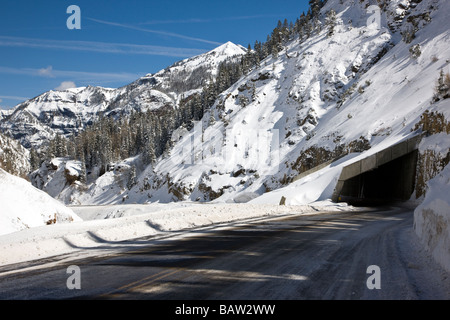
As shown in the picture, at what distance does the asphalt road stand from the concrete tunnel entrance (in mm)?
15449

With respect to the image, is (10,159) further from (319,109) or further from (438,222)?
(438,222)

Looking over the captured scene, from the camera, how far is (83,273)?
268 inches

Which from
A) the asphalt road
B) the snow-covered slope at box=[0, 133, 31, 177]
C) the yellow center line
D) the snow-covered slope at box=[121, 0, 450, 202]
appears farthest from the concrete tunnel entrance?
the snow-covered slope at box=[0, 133, 31, 177]

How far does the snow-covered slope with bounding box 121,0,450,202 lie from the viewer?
3987cm

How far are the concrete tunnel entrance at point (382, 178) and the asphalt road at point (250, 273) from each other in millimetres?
15449

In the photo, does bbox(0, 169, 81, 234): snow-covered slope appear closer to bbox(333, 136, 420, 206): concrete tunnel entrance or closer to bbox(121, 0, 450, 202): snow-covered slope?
bbox(121, 0, 450, 202): snow-covered slope

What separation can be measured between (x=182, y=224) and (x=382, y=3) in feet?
241

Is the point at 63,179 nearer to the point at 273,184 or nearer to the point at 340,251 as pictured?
the point at 273,184

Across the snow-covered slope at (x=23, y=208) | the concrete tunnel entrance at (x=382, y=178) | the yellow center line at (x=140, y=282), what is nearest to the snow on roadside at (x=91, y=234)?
the yellow center line at (x=140, y=282)

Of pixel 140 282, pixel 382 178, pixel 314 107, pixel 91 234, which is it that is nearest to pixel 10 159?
pixel 314 107

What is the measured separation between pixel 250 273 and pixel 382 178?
2930cm

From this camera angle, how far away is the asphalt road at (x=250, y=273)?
17.6ft

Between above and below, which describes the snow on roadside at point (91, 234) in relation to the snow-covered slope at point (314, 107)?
below

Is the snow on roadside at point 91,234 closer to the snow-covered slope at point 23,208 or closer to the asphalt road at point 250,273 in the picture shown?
the asphalt road at point 250,273
